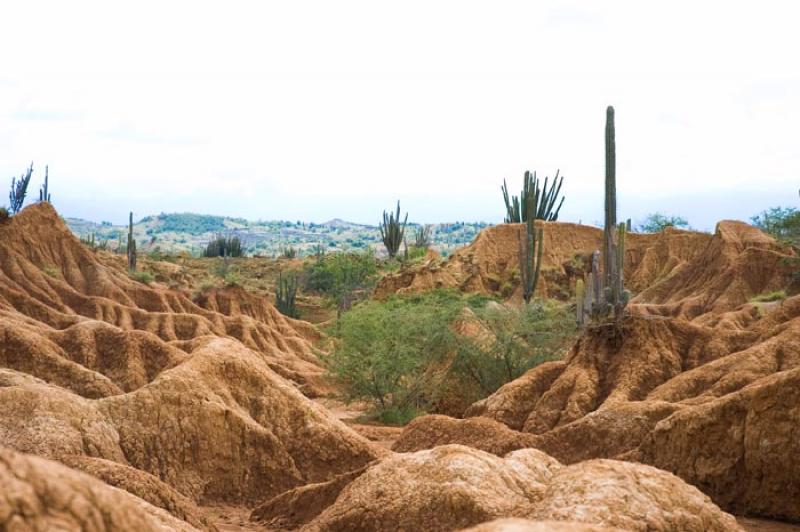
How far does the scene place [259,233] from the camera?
181625 millimetres

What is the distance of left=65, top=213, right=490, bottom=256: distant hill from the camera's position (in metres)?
156

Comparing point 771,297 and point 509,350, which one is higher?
point 771,297

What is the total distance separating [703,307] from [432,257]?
2201cm

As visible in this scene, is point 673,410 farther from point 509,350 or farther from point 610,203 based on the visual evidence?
point 509,350

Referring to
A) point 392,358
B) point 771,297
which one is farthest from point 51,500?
point 771,297

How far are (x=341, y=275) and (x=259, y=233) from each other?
377 feet

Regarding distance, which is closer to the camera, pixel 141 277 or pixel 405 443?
pixel 405 443

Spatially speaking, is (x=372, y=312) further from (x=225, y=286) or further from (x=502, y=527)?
(x=502, y=527)

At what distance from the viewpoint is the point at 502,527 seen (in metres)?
3.73

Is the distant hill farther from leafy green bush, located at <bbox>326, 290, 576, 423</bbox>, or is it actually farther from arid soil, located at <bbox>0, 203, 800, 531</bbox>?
arid soil, located at <bbox>0, 203, 800, 531</bbox>

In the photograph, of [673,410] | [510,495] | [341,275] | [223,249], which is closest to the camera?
[510,495]

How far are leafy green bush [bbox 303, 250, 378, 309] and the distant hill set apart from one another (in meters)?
66.7

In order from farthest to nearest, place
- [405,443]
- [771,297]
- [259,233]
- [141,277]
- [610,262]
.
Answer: [259,233], [141,277], [771,297], [610,262], [405,443]

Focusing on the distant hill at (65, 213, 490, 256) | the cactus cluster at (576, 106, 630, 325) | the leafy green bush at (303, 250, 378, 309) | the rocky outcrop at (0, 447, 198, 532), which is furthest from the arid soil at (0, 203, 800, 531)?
the distant hill at (65, 213, 490, 256)
